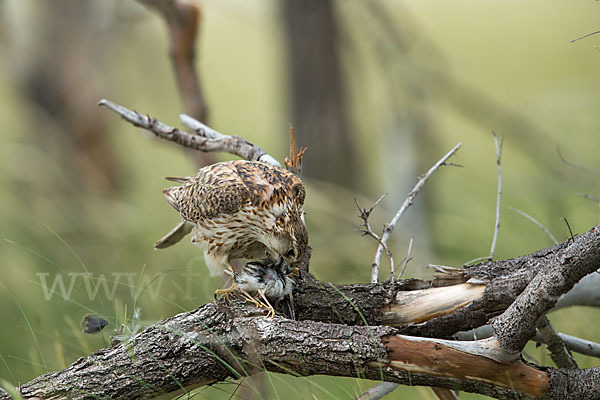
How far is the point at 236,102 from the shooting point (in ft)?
46.2

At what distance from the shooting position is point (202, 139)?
2779 mm

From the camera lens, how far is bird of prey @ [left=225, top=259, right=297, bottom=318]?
1.97 meters

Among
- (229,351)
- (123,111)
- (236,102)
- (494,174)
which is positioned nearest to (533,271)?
(229,351)

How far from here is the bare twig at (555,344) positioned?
6.30 ft

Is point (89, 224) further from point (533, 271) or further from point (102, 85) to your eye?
point (533, 271)

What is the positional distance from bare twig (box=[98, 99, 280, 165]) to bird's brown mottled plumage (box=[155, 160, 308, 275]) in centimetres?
17

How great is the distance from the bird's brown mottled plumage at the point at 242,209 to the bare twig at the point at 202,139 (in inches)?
6.5

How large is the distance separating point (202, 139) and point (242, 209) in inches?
20.4

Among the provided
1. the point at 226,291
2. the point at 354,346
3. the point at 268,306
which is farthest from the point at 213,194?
the point at 354,346

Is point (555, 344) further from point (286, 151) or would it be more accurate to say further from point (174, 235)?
point (286, 151)

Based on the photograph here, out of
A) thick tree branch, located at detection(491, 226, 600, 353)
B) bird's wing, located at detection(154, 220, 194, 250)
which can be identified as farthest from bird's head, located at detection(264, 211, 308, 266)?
thick tree branch, located at detection(491, 226, 600, 353)

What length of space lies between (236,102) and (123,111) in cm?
1145

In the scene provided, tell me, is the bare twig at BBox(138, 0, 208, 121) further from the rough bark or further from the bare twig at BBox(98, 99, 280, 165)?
the rough bark

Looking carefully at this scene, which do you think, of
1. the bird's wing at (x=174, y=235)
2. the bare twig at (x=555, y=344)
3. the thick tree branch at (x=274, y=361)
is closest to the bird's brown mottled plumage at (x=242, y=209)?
the bird's wing at (x=174, y=235)
